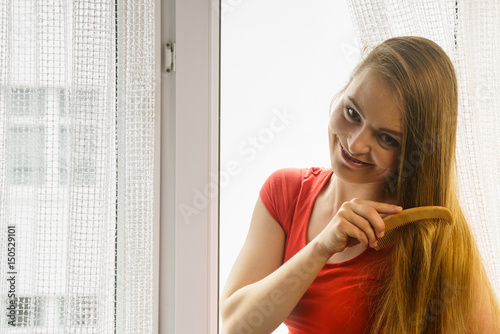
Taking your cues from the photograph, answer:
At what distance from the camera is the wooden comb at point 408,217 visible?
0.77 meters

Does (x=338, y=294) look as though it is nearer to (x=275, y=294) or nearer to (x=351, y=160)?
(x=275, y=294)

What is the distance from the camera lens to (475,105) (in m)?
0.88

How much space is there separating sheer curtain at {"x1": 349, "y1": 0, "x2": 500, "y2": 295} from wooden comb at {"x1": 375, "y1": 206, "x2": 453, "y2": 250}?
4.0 inches

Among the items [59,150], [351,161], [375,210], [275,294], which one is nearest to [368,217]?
[375,210]

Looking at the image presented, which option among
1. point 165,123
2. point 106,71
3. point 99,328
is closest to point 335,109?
point 165,123

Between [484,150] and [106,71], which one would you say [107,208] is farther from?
[484,150]

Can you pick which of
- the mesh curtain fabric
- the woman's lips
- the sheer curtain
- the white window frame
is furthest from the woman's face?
the mesh curtain fabric

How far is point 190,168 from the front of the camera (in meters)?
0.92

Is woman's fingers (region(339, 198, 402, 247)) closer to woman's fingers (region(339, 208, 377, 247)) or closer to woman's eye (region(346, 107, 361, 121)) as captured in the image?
woman's fingers (region(339, 208, 377, 247))

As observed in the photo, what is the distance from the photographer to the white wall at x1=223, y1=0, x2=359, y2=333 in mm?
893

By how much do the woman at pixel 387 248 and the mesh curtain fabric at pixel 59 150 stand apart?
334 millimetres

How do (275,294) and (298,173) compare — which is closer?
(275,294)

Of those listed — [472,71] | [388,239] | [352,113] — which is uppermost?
[472,71]

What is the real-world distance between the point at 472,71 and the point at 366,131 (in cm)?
30
